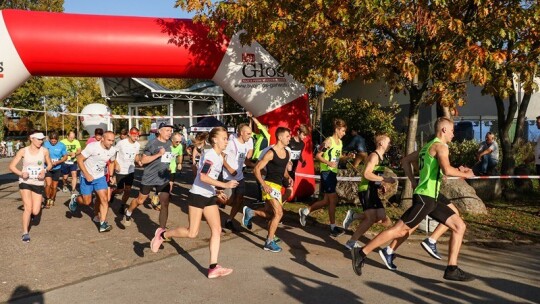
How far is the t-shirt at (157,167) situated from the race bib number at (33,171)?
1578mm

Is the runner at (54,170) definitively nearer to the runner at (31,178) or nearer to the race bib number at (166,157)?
the runner at (31,178)

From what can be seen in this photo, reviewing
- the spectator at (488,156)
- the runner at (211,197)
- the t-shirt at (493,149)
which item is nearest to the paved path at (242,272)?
the runner at (211,197)

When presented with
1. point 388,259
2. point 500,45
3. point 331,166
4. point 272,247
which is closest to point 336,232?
point 331,166

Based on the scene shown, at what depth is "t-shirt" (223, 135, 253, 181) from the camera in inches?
306

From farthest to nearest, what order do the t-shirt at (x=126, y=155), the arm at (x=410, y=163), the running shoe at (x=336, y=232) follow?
the t-shirt at (x=126, y=155)
the running shoe at (x=336, y=232)
the arm at (x=410, y=163)

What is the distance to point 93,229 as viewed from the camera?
7.82 metres

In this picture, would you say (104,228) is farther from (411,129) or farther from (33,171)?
(411,129)

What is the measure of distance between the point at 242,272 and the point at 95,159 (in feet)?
12.0

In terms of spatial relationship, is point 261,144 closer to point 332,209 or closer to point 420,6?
point 332,209

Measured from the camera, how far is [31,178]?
704cm

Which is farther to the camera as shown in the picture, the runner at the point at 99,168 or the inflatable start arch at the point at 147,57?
the inflatable start arch at the point at 147,57

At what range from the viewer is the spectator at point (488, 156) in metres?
11.8

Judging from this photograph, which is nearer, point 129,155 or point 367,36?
point 367,36

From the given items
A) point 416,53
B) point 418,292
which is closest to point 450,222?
point 418,292
